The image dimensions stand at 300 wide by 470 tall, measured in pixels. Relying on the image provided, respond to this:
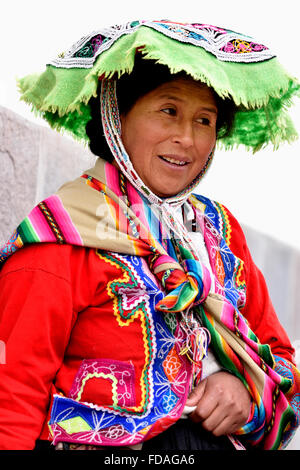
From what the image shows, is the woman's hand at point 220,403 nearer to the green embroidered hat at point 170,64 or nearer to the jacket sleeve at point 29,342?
the jacket sleeve at point 29,342

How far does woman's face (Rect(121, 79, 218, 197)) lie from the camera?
6.06ft

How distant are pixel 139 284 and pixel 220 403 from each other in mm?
373

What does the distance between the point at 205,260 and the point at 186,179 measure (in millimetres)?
241

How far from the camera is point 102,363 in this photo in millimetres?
1638

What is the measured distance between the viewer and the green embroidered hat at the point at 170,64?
1606 millimetres

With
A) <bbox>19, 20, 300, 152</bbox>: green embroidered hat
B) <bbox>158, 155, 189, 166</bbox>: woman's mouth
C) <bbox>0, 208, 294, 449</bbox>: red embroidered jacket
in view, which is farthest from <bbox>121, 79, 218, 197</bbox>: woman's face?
<bbox>0, 208, 294, 449</bbox>: red embroidered jacket

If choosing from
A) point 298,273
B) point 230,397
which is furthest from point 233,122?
point 298,273

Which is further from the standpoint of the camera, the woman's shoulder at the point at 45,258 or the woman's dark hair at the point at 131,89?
the woman's dark hair at the point at 131,89

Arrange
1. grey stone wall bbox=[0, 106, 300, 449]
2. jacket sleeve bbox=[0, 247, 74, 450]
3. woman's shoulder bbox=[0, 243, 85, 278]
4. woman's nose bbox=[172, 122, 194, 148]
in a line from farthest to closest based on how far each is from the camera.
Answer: grey stone wall bbox=[0, 106, 300, 449], woman's nose bbox=[172, 122, 194, 148], woman's shoulder bbox=[0, 243, 85, 278], jacket sleeve bbox=[0, 247, 74, 450]

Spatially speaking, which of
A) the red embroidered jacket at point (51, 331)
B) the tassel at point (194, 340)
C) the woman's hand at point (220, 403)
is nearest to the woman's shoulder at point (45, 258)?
the red embroidered jacket at point (51, 331)

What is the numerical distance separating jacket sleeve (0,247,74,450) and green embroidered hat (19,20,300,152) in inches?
17.9

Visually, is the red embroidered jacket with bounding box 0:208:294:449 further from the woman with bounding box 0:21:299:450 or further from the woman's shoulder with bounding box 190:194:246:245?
the woman's shoulder with bounding box 190:194:246:245

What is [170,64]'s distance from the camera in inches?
61.6

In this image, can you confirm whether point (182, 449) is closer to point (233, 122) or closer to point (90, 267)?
point (90, 267)
